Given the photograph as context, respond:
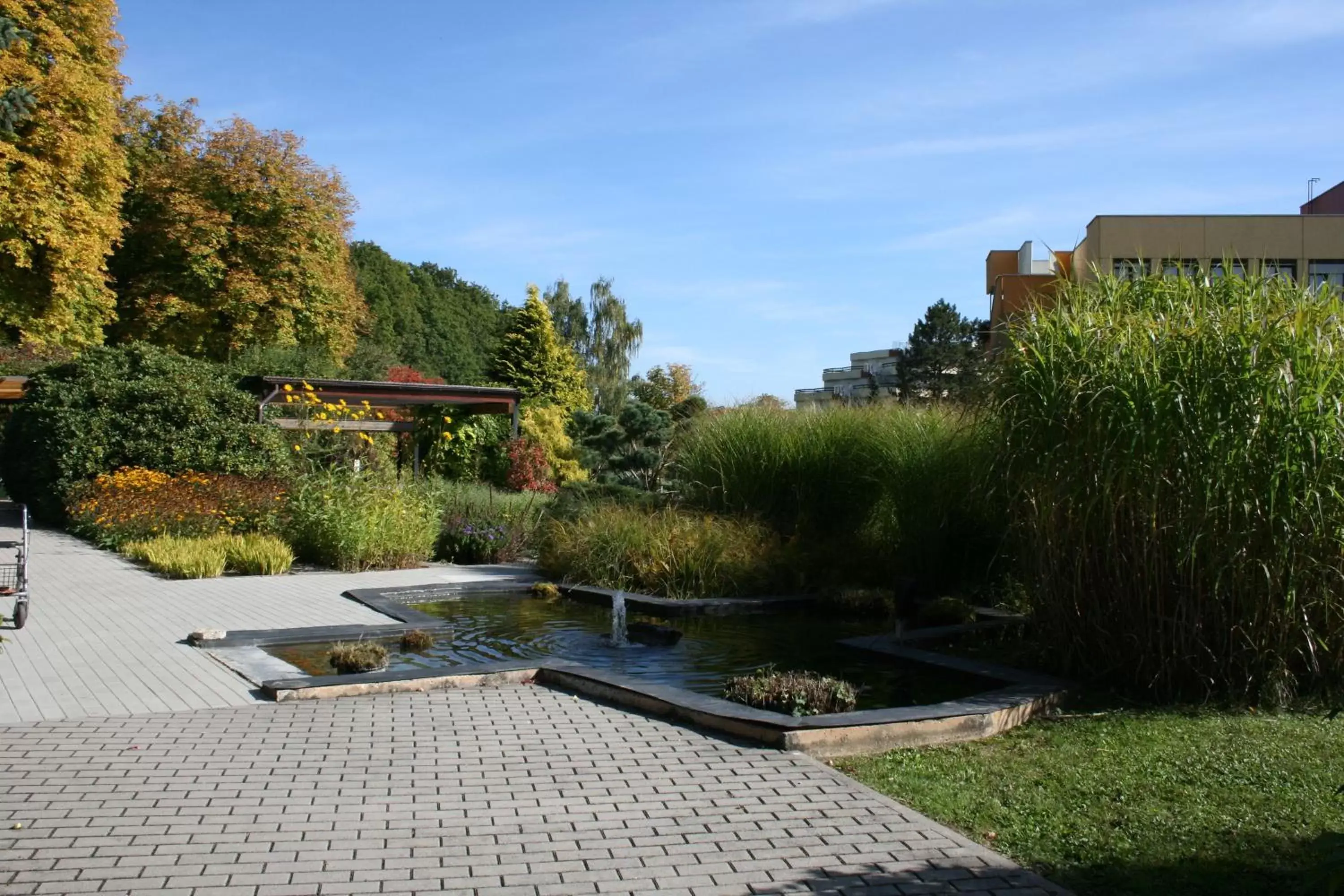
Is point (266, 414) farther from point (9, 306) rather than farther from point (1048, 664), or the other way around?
point (1048, 664)

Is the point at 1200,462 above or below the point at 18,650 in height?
above

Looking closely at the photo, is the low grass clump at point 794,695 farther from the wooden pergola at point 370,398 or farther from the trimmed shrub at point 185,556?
the wooden pergola at point 370,398

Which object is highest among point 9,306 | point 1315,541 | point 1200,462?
point 9,306

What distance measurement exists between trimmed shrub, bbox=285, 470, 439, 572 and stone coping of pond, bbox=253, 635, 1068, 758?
6.09m

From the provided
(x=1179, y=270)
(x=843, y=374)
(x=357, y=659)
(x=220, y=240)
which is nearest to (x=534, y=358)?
(x=220, y=240)

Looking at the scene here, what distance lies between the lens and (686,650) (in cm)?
893

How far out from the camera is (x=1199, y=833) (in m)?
4.34

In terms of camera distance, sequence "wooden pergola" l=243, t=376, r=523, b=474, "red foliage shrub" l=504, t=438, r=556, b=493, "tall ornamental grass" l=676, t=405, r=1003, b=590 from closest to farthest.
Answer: "tall ornamental grass" l=676, t=405, r=1003, b=590 < "wooden pergola" l=243, t=376, r=523, b=474 < "red foliage shrub" l=504, t=438, r=556, b=493

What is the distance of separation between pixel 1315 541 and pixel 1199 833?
2.61 meters

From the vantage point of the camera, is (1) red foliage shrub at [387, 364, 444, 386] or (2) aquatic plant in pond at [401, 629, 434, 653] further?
(1) red foliage shrub at [387, 364, 444, 386]

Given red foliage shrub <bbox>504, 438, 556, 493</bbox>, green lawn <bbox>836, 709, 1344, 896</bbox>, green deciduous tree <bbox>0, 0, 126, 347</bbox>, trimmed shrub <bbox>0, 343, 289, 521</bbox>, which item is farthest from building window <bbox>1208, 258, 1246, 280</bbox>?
green deciduous tree <bbox>0, 0, 126, 347</bbox>

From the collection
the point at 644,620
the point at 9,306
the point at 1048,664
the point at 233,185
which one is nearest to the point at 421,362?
the point at 233,185

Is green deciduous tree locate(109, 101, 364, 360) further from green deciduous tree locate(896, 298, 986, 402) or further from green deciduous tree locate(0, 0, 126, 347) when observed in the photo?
green deciduous tree locate(896, 298, 986, 402)

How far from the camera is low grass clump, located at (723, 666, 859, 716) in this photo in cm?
616
